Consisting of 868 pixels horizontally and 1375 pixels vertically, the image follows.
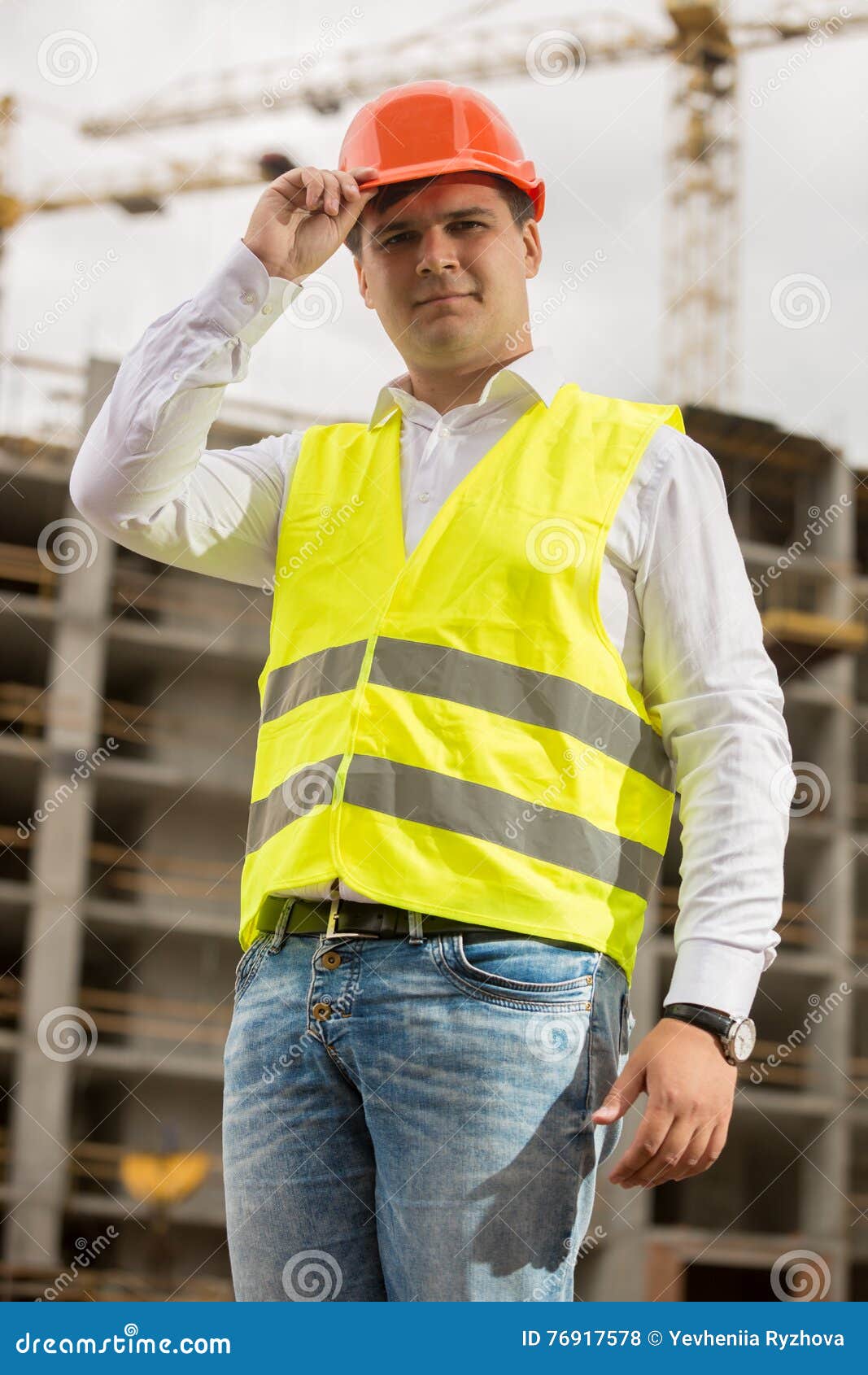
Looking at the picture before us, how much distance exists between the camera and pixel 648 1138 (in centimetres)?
163

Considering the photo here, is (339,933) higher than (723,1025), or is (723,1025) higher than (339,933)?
(339,933)

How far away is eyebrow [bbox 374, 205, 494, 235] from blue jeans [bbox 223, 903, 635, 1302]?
979 mm

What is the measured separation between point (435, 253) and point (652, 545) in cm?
50

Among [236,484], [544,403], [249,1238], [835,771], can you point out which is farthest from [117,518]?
[835,771]

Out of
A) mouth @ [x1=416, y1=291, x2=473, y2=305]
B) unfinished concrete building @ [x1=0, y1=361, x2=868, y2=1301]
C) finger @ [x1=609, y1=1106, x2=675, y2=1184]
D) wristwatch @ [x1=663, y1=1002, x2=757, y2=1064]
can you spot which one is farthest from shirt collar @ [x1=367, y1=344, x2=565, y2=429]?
unfinished concrete building @ [x1=0, y1=361, x2=868, y2=1301]

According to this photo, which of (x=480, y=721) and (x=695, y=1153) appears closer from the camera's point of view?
(x=695, y=1153)

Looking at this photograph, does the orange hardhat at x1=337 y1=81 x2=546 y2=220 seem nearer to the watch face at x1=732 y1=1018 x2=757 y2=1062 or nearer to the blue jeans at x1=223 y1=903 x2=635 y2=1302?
the blue jeans at x1=223 y1=903 x2=635 y2=1302

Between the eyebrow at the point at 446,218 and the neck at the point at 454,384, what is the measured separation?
0.19m

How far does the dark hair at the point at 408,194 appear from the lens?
2088 mm

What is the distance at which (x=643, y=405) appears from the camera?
2057mm

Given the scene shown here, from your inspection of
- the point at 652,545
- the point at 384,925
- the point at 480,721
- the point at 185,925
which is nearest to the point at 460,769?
the point at 480,721

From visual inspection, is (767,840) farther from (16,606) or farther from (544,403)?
(16,606)

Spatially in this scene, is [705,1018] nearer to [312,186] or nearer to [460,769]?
[460,769]

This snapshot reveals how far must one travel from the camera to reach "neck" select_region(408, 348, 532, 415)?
211 cm
